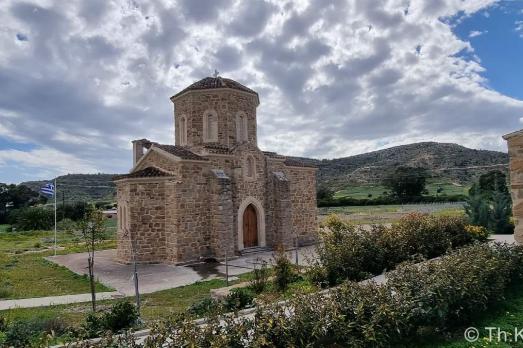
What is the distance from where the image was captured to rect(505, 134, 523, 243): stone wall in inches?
379

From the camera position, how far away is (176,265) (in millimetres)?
15914

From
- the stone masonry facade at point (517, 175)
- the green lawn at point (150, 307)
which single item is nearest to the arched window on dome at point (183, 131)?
the green lawn at point (150, 307)

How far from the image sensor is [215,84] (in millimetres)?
19703

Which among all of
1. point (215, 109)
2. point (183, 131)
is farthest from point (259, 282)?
point (183, 131)

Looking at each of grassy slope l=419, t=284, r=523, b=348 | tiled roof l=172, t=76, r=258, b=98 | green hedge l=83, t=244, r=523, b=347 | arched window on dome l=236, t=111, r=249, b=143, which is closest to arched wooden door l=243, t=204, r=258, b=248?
arched window on dome l=236, t=111, r=249, b=143

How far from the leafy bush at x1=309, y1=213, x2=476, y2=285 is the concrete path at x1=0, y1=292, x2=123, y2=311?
6393 mm

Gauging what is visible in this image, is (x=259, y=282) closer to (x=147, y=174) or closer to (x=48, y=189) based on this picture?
(x=147, y=174)

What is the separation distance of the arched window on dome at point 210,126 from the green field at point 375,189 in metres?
41.5

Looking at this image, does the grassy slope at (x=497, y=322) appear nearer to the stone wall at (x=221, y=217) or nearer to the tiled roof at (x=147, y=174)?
the stone wall at (x=221, y=217)

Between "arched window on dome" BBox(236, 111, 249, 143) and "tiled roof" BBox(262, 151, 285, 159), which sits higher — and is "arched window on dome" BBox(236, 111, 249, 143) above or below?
above

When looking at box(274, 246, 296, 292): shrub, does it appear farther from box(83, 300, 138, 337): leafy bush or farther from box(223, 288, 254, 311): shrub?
box(83, 300, 138, 337): leafy bush

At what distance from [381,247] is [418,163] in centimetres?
7027

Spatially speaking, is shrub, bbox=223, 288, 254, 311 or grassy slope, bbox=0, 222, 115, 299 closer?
shrub, bbox=223, 288, 254, 311

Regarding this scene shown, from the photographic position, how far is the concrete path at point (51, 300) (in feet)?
34.5
